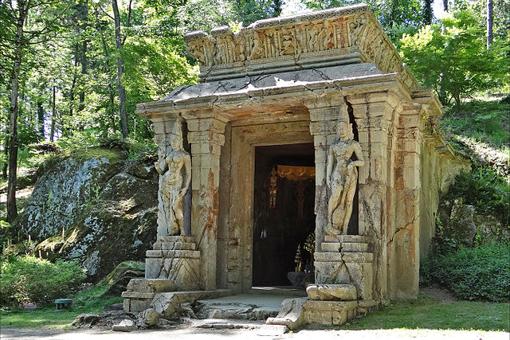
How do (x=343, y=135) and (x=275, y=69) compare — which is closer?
(x=343, y=135)

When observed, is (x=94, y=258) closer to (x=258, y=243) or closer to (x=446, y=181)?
(x=258, y=243)

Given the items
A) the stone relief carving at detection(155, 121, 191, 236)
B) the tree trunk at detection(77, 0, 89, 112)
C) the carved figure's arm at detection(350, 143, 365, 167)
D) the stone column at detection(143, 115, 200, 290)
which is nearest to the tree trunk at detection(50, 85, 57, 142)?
the tree trunk at detection(77, 0, 89, 112)

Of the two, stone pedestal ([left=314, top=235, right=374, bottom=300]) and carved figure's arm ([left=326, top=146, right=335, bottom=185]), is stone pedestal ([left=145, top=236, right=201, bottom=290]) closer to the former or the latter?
stone pedestal ([left=314, top=235, right=374, bottom=300])

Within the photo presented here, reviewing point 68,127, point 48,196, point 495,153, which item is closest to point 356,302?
point 48,196

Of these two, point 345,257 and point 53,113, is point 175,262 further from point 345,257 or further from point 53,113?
point 53,113

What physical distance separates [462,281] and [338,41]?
4475 millimetres

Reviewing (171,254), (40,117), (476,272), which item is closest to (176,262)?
(171,254)

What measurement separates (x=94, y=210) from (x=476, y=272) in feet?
26.6

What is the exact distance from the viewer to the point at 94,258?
1242 cm

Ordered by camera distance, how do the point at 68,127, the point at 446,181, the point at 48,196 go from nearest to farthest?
the point at 446,181 < the point at 48,196 < the point at 68,127

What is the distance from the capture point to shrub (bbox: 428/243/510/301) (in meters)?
9.19

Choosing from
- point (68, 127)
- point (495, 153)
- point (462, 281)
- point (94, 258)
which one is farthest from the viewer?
point (68, 127)

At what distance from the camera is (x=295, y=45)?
9.66 m

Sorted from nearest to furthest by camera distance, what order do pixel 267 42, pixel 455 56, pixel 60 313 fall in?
pixel 60 313, pixel 267 42, pixel 455 56
